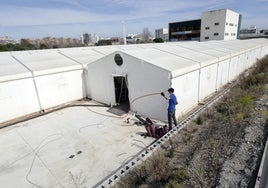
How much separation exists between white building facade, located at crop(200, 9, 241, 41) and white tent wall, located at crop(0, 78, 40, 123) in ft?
151

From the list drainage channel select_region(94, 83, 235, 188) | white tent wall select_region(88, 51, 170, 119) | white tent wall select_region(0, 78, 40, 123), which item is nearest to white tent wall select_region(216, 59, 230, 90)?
white tent wall select_region(88, 51, 170, 119)

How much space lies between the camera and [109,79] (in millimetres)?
8922

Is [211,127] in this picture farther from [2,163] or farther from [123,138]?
[2,163]

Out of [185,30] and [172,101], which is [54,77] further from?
[185,30]

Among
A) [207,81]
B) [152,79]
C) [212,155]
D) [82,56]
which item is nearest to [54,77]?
[82,56]

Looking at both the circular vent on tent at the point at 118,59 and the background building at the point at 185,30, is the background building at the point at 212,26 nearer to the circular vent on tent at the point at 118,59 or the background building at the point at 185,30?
the background building at the point at 185,30

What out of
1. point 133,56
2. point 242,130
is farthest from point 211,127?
point 133,56

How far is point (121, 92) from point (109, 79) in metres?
1.09

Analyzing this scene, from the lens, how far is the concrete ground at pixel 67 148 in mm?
4723

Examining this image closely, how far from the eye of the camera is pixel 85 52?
42.1 ft

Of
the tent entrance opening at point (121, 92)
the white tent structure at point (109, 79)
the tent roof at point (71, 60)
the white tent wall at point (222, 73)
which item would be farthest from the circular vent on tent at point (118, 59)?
Result: the white tent wall at point (222, 73)

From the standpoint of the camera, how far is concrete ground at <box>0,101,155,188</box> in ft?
15.5

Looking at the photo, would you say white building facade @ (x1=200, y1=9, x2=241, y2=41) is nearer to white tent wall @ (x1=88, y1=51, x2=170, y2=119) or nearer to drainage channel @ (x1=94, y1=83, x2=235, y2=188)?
white tent wall @ (x1=88, y1=51, x2=170, y2=119)

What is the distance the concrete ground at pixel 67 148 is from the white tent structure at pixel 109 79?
1.09 metres
